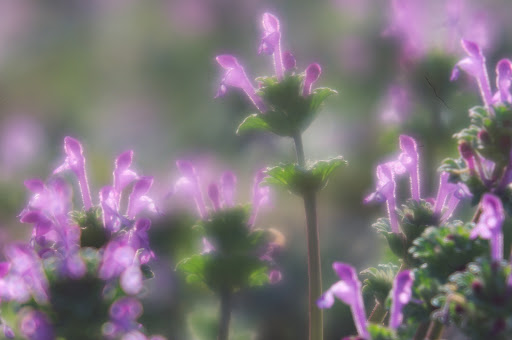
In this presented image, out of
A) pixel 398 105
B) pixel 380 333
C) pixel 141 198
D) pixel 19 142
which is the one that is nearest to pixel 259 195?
pixel 141 198

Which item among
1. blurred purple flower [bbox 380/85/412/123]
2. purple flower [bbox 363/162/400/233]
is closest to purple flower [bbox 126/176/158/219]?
purple flower [bbox 363/162/400/233]

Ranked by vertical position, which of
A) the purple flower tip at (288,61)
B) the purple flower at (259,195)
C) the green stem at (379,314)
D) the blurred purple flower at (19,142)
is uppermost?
the blurred purple flower at (19,142)

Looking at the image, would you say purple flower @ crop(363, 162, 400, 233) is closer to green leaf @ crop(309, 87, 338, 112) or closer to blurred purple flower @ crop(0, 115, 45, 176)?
green leaf @ crop(309, 87, 338, 112)

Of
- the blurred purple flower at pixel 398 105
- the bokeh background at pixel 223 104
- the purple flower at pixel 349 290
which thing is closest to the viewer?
the purple flower at pixel 349 290

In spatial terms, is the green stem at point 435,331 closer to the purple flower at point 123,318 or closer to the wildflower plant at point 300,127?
the wildflower plant at point 300,127

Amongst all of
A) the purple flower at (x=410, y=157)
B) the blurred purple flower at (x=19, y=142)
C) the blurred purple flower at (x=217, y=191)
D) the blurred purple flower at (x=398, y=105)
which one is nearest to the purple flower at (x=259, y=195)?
the blurred purple flower at (x=217, y=191)

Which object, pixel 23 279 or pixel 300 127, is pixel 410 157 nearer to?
pixel 300 127
